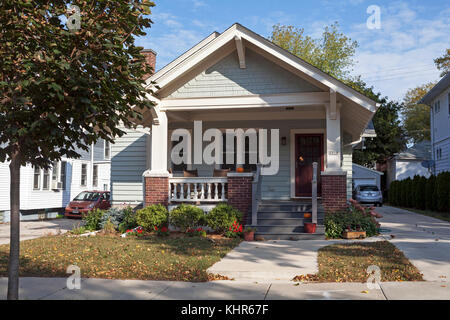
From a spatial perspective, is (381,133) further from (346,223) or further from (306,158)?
(346,223)

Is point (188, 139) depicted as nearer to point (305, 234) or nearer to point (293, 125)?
point (293, 125)

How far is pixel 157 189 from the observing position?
39.9ft

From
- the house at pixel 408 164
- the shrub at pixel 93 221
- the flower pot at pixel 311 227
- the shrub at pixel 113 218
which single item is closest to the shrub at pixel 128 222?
the shrub at pixel 113 218

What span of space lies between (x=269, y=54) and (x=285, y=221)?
4.53 m

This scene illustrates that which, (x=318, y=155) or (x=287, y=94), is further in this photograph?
(x=318, y=155)

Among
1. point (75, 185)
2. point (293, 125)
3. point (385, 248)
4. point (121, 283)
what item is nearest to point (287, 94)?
point (293, 125)

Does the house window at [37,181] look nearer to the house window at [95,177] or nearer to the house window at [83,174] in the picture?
the house window at [83,174]

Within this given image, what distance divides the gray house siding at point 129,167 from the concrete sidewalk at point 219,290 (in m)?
8.20

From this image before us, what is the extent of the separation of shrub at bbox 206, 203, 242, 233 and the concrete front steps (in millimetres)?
673

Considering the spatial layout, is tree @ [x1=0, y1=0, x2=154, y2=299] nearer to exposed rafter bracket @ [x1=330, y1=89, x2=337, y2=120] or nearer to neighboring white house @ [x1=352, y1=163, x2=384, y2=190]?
exposed rafter bracket @ [x1=330, y1=89, x2=337, y2=120]

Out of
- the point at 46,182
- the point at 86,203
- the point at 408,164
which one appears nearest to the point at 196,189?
the point at 86,203

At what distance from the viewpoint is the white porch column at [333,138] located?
37.3 ft

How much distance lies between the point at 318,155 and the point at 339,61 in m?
30.8
